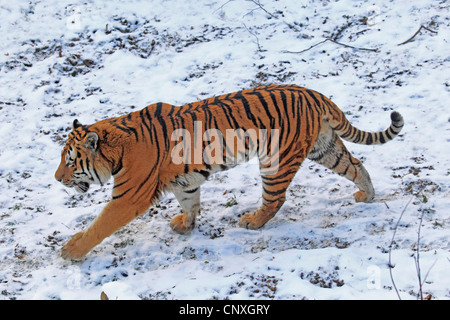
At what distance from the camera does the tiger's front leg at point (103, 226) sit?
13.3ft

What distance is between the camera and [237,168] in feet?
19.2

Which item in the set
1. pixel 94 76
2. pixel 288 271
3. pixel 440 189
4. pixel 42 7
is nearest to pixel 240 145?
pixel 288 271

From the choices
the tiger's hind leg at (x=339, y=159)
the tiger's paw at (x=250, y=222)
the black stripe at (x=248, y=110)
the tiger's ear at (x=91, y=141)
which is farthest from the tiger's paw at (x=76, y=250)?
the tiger's hind leg at (x=339, y=159)

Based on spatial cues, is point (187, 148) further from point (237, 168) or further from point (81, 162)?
point (237, 168)

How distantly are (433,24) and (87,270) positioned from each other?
22.8 ft

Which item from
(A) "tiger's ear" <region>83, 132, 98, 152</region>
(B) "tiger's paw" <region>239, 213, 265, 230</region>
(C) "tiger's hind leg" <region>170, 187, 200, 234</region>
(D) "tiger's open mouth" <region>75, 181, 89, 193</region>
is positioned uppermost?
(A) "tiger's ear" <region>83, 132, 98, 152</region>

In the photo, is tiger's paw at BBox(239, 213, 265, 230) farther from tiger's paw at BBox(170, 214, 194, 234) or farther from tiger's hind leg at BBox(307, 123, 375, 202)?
tiger's hind leg at BBox(307, 123, 375, 202)

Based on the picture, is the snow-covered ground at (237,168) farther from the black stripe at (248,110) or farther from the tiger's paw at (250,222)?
the black stripe at (248,110)

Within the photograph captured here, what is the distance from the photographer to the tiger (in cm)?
406

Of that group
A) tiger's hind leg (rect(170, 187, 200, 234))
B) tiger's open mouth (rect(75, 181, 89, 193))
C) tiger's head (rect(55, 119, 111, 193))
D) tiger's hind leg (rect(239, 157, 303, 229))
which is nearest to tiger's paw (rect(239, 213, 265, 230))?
tiger's hind leg (rect(239, 157, 303, 229))

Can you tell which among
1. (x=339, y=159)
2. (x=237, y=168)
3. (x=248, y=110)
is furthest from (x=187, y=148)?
(x=237, y=168)

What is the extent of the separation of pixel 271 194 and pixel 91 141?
1.79 meters

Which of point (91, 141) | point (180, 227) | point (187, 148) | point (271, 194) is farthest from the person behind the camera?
point (180, 227)

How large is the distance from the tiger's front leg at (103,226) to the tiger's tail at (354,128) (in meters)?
1.98
